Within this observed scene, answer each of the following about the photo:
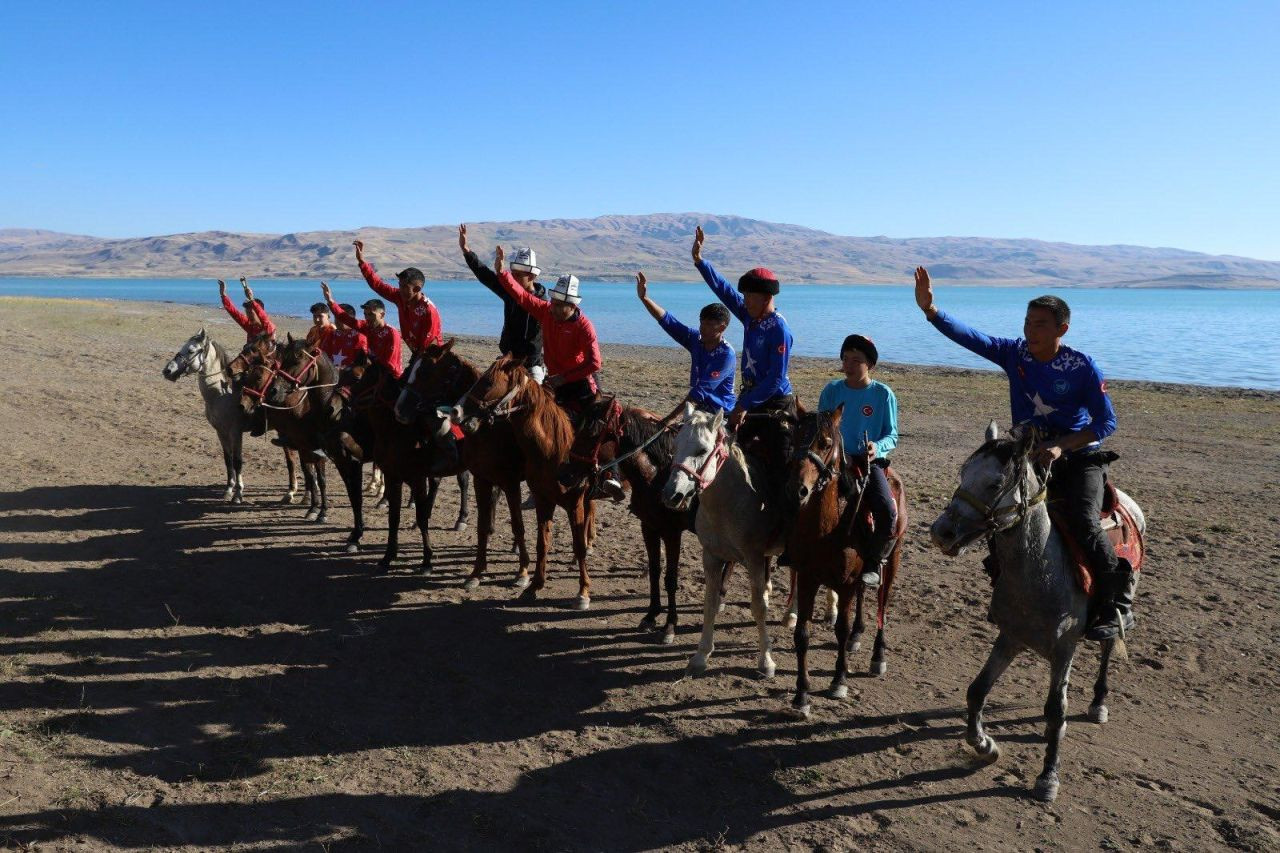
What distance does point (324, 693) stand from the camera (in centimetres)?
645

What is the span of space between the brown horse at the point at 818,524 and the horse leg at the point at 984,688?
1.12m

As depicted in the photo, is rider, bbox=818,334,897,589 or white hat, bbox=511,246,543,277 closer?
rider, bbox=818,334,897,589

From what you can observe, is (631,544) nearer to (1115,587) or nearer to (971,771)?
(971,771)

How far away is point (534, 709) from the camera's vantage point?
6309 millimetres

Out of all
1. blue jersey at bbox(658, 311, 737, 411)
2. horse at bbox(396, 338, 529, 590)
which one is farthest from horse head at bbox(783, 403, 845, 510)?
horse at bbox(396, 338, 529, 590)

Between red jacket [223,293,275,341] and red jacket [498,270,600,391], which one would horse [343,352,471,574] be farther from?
red jacket [223,293,275,341]

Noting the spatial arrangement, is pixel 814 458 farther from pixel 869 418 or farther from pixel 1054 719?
pixel 1054 719

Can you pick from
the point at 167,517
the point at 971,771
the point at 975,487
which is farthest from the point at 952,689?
the point at 167,517

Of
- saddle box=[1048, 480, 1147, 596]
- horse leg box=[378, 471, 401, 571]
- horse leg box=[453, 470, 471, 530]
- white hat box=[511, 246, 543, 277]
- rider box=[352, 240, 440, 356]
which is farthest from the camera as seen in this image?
horse leg box=[453, 470, 471, 530]

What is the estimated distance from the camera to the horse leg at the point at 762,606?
22.2ft

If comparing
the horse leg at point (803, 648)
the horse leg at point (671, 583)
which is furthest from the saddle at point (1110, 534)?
the horse leg at point (671, 583)

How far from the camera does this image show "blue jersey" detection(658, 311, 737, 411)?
739 centimetres

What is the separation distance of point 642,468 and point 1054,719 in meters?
4.01

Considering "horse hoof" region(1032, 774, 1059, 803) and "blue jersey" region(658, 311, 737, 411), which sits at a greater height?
"blue jersey" region(658, 311, 737, 411)
